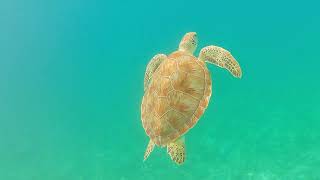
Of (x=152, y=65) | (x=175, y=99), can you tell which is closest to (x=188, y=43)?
(x=152, y=65)

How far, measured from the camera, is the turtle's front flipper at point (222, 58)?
5398mm

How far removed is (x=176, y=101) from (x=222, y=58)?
42.1 inches

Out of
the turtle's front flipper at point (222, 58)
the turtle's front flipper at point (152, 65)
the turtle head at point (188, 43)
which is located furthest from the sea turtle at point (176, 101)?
the turtle's front flipper at point (152, 65)

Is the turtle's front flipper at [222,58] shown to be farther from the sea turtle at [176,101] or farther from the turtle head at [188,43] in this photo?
the sea turtle at [176,101]

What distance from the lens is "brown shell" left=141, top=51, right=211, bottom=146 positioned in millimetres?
4680

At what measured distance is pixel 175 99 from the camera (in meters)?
4.77

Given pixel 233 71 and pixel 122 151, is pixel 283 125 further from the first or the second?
pixel 233 71

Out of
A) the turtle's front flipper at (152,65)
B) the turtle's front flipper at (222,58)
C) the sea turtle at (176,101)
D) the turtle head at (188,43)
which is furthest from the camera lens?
the turtle's front flipper at (152,65)

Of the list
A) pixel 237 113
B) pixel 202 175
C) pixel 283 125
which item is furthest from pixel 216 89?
pixel 202 175

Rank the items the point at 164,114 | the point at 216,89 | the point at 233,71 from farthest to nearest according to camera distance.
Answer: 1. the point at 216,89
2. the point at 233,71
3. the point at 164,114

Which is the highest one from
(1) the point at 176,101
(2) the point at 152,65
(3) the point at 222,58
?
(2) the point at 152,65

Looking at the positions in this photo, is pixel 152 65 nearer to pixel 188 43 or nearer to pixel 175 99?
pixel 188 43

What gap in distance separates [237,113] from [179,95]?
27.5 ft

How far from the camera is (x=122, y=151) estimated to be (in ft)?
39.5
